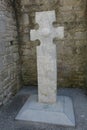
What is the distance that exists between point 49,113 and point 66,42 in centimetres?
167

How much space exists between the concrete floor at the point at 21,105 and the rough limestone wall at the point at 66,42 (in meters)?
0.31

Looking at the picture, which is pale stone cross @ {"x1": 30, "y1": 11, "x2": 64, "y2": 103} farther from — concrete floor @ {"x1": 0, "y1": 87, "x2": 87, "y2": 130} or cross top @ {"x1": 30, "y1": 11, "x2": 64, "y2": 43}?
concrete floor @ {"x1": 0, "y1": 87, "x2": 87, "y2": 130}

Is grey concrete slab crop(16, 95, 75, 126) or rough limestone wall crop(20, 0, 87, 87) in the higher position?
rough limestone wall crop(20, 0, 87, 87)

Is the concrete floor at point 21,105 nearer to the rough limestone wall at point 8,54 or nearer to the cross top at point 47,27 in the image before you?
the rough limestone wall at point 8,54

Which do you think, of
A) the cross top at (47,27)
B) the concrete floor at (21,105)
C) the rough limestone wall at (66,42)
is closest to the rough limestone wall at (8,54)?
the concrete floor at (21,105)

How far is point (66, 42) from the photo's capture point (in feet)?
10.7

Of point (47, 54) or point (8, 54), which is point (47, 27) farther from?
point (8, 54)

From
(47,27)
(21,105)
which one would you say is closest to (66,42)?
(47,27)

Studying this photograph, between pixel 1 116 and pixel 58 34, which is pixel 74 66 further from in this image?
pixel 1 116

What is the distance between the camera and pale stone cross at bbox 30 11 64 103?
2.25 meters

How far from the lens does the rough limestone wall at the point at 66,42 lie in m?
3.14

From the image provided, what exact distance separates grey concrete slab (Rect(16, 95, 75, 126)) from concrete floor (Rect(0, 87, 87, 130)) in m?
0.08

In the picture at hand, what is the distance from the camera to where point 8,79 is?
282 centimetres

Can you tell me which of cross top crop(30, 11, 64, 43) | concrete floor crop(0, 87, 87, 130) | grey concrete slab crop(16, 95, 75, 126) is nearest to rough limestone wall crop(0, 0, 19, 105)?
concrete floor crop(0, 87, 87, 130)
